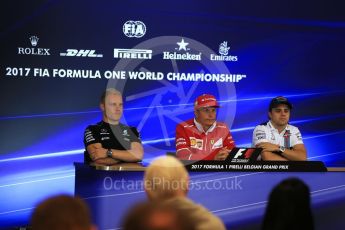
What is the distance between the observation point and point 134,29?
7.45 m

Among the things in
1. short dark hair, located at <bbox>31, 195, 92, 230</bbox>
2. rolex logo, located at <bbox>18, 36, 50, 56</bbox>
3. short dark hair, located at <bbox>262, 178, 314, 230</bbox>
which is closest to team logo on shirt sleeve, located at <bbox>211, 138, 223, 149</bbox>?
rolex logo, located at <bbox>18, 36, 50, 56</bbox>

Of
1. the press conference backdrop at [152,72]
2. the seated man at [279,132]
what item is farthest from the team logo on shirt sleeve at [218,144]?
the press conference backdrop at [152,72]

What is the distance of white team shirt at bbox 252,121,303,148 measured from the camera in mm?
6660

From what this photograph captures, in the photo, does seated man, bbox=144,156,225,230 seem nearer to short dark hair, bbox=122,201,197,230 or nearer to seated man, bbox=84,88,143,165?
short dark hair, bbox=122,201,197,230

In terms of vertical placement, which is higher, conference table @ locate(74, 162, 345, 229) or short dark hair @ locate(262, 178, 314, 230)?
short dark hair @ locate(262, 178, 314, 230)

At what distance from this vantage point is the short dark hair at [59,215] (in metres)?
2.05

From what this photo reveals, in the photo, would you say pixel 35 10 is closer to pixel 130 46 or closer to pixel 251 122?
pixel 130 46

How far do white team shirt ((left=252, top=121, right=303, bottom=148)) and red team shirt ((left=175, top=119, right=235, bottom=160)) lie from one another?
0.95ft

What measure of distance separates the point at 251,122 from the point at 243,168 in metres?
2.50

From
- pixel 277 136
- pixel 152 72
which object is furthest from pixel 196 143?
pixel 152 72

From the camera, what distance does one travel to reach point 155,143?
24.6 ft

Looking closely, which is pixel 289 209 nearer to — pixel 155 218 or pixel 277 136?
pixel 155 218

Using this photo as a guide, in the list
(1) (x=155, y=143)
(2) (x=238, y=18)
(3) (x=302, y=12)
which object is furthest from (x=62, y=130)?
(3) (x=302, y=12)

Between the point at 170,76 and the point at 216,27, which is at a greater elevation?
the point at 216,27
